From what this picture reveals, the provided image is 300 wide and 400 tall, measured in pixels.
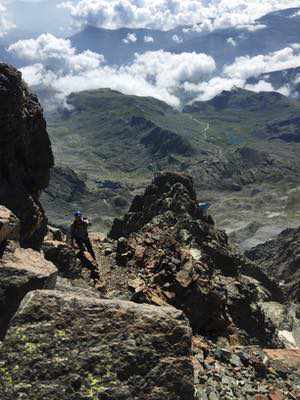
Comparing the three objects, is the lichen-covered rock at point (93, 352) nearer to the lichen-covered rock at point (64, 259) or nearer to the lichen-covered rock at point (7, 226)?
the lichen-covered rock at point (7, 226)

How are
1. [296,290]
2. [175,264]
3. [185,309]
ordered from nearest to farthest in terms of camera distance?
[185,309] < [175,264] < [296,290]

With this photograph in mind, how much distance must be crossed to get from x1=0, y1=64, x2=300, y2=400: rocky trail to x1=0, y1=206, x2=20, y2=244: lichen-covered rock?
8 cm

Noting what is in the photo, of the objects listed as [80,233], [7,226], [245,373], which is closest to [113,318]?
[7,226]

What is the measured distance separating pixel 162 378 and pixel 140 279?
2664 cm

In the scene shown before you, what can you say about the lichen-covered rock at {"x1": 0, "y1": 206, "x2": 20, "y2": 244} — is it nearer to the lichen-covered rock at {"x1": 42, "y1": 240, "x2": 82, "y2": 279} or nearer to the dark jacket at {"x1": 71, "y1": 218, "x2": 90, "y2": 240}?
the lichen-covered rock at {"x1": 42, "y1": 240, "x2": 82, "y2": 279}

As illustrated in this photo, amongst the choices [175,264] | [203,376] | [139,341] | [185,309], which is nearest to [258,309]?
[175,264]

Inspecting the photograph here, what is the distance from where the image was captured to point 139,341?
450 inches

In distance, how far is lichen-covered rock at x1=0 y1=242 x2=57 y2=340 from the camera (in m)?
16.5

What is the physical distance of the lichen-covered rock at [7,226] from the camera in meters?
20.0

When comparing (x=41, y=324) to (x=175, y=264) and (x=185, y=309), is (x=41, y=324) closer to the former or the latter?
(x=185, y=309)

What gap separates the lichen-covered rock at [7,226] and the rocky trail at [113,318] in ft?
0.26

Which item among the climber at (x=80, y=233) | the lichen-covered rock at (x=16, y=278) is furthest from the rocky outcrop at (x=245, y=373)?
the climber at (x=80, y=233)

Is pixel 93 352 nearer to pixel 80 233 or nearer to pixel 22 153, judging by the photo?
pixel 22 153

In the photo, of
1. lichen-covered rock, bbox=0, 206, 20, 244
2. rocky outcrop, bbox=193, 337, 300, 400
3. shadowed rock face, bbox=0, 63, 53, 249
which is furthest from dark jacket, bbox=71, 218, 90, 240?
lichen-covered rock, bbox=0, 206, 20, 244
